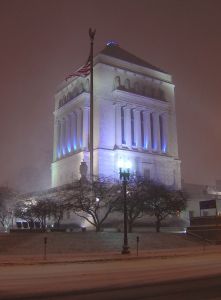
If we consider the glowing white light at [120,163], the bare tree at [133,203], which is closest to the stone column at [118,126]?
the glowing white light at [120,163]

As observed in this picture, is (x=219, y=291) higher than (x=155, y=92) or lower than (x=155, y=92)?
lower

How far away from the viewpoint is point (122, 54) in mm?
87375

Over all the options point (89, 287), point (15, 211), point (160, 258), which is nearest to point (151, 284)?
point (89, 287)

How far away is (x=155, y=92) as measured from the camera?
286 ft

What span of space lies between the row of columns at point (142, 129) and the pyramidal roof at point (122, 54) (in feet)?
35.7

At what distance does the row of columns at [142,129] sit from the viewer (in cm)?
7869

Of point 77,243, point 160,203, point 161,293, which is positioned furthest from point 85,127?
point 161,293

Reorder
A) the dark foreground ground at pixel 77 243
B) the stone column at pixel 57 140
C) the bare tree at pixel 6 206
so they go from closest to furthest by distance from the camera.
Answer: the dark foreground ground at pixel 77 243 < the bare tree at pixel 6 206 < the stone column at pixel 57 140

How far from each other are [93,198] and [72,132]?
32894mm

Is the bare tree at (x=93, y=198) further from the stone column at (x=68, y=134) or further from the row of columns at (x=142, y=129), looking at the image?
the stone column at (x=68, y=134)

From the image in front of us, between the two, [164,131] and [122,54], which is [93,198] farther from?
[122,54]

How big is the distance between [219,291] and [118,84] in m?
70.8

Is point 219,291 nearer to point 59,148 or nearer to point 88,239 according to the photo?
point 88,239

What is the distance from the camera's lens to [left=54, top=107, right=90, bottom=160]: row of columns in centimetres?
7938
